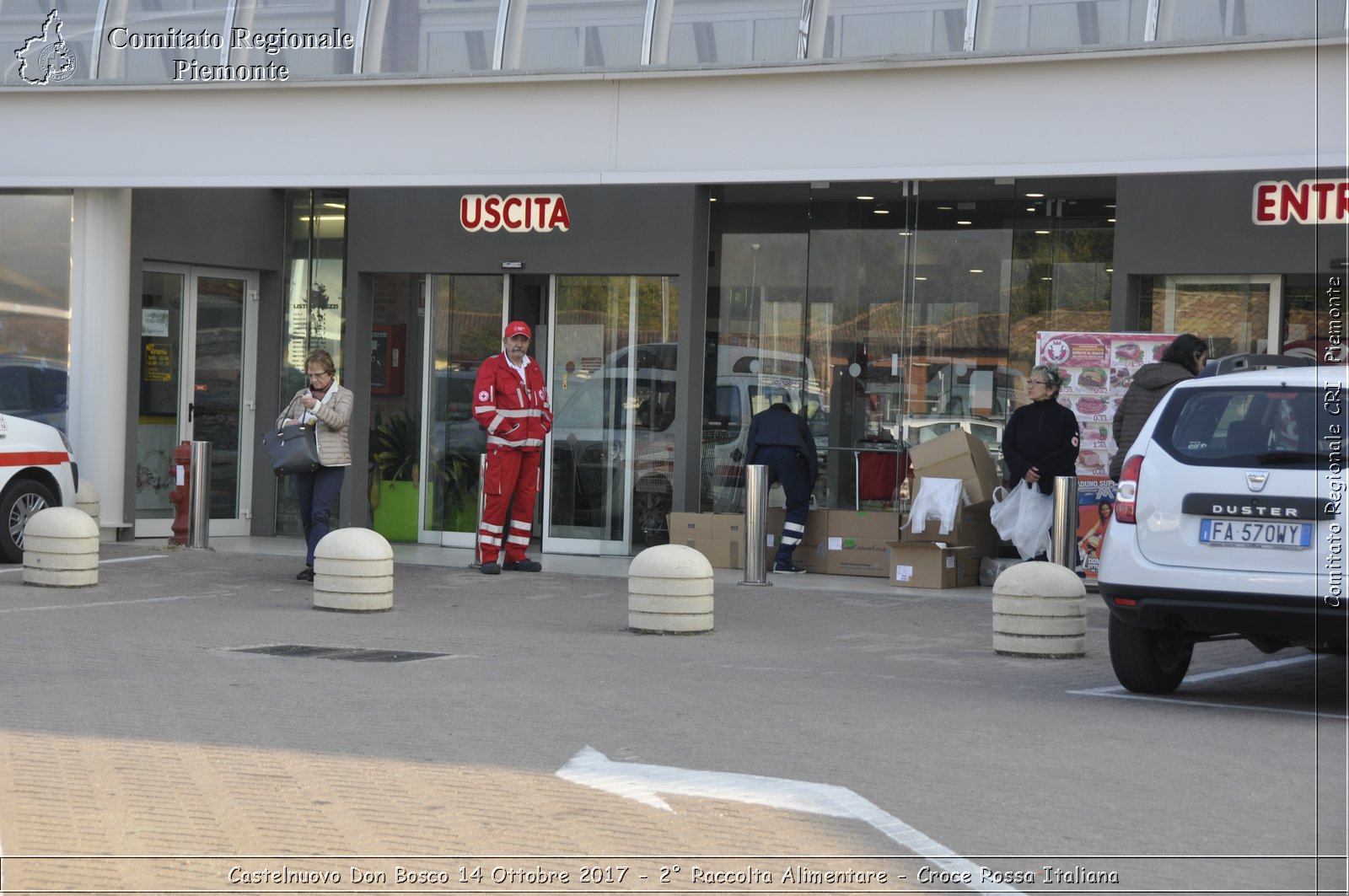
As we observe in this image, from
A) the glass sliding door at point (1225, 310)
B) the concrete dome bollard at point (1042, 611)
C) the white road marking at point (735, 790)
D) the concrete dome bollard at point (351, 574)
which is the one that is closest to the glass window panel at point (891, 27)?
the glass sliding door at point (1225, 310)

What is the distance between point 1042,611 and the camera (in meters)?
10.2

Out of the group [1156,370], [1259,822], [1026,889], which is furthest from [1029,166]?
[1026,889]

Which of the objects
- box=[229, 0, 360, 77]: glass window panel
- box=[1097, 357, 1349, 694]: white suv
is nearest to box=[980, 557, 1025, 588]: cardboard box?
box=[1097, 357, 1349, 694]: white suv

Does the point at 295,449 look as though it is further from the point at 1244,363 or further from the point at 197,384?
the point at 1244,363

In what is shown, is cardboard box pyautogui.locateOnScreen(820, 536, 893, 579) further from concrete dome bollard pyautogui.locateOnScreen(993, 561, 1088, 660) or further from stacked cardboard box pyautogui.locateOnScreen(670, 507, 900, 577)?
concrete dome bollard pyautogui.locateOnScreen(993, 561, 1088, 660)

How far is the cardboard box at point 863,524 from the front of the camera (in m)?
15.3

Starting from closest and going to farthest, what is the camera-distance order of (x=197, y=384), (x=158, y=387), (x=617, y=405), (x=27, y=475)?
(x=27, y=475) < (x=617, y=405) < (x=158, y=387) < (x=197, y=384)

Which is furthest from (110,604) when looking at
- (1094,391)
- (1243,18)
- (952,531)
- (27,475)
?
(1243,18)

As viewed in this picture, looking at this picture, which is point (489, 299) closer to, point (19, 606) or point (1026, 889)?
point (19, 606)

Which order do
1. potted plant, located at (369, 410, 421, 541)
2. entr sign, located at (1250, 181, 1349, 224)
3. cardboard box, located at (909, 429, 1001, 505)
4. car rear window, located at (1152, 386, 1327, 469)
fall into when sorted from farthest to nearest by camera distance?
1. potted plant, located at (369, 410, 421, 541)
2. cardboard box, located at (909, 429, 1001, 505)
3. entr sign, located at (1250, 181, 1349, 224)
4. car rear window, located at (1152, 386, 1327, 469)

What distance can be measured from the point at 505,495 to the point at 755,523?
229 cm

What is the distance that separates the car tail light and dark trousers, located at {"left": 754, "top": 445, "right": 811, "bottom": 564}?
7.02 meters

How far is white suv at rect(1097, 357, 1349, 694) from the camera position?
7.59 m

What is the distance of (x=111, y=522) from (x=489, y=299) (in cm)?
454
